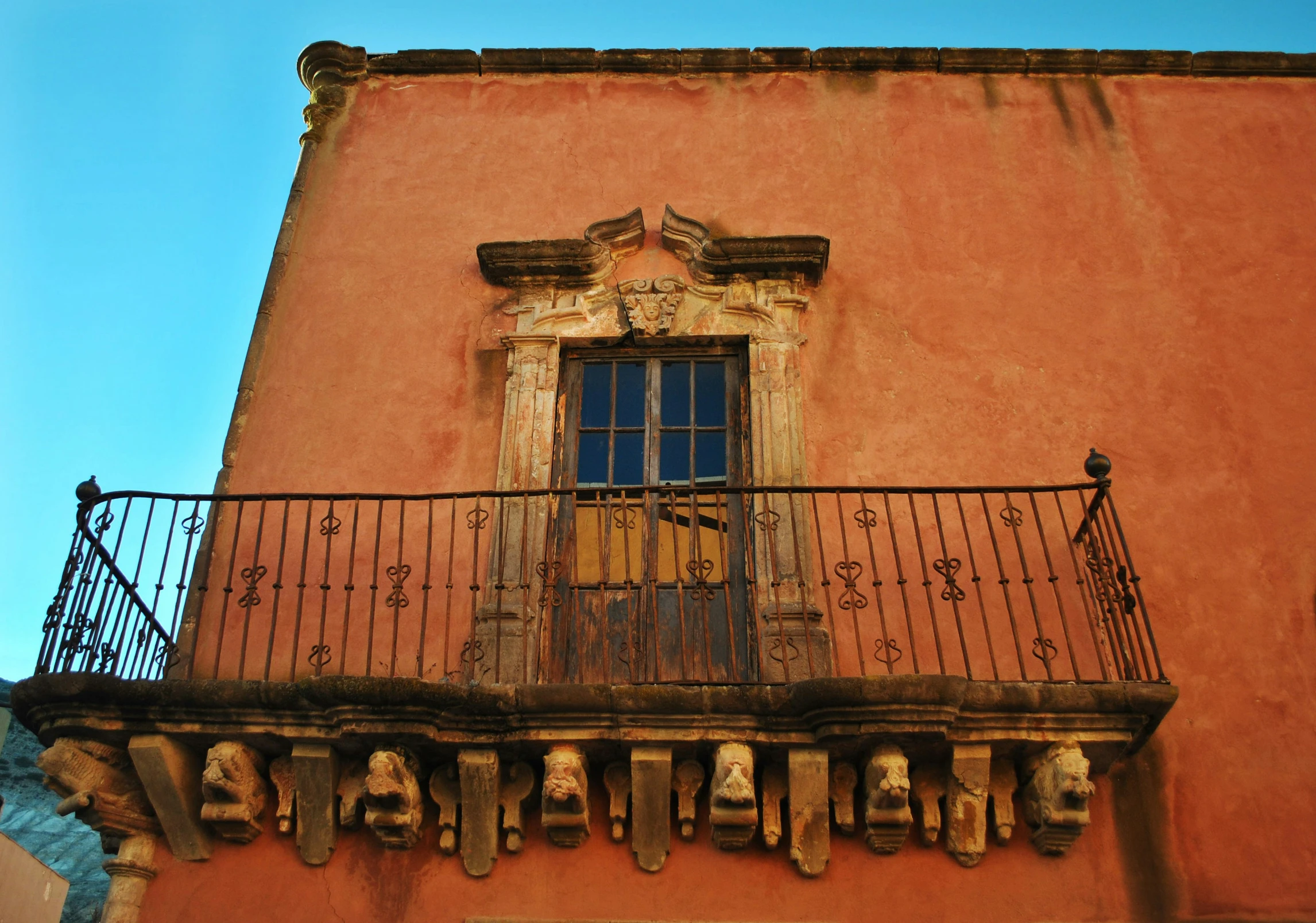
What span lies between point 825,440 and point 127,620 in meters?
3.36

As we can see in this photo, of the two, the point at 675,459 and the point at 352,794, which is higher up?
the point at 675,459

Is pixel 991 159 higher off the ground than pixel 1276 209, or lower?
higher

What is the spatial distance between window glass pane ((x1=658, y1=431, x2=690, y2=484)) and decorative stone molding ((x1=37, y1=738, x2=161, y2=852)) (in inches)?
109

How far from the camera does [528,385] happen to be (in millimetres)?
6469

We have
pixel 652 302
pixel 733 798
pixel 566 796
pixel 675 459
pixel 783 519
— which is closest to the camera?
pixel 733 798

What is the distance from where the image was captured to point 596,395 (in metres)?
6.62

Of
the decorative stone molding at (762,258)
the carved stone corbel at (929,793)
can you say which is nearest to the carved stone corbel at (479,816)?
the carved stone corbel at (929,793)

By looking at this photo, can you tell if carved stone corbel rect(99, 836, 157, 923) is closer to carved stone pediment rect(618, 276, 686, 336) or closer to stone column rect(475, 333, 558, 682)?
stone column rect(475, 333, 558, 682)

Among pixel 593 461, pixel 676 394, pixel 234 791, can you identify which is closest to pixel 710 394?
pixel 676 394

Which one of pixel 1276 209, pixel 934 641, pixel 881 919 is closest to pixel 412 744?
pixel 881 919

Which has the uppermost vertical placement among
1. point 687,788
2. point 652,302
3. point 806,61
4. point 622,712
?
point 806,61

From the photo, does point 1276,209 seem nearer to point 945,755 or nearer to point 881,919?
point 945,755

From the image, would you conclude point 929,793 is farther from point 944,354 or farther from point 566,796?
point 944,354

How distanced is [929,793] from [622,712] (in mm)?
1276
